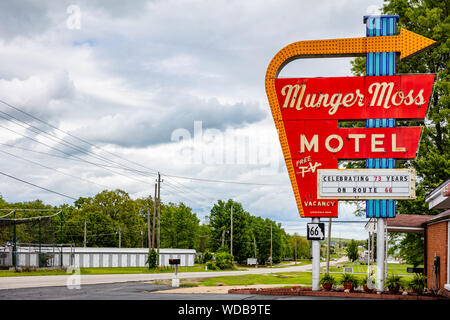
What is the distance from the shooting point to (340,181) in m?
23.5

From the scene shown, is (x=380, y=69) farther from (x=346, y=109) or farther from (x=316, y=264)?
(x=316, y=264)

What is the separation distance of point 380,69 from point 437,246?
10.2m

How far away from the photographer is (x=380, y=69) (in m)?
24.1

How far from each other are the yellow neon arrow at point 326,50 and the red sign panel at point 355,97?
47 cm

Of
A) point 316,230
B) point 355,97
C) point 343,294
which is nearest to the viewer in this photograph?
point 343,294

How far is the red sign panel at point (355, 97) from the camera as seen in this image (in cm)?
2356

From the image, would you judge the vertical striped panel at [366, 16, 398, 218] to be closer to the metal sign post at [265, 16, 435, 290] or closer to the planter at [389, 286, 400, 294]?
the metal sign post at [265, 16, 435, 290]

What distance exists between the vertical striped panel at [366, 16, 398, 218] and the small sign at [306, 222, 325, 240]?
7.40 ft

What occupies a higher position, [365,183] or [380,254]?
[365,183]

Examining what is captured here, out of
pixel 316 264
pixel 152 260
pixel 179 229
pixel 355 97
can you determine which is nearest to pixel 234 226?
pixel 179 229

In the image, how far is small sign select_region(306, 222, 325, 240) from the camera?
2438 cm

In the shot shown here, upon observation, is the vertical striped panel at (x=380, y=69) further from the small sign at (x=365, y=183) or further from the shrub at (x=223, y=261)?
the shrub at (x=223, y=261)

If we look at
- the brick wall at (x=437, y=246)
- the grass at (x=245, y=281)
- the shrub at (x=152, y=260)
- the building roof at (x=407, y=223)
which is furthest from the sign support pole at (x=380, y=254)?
the shrub at (x=152, y=260)
